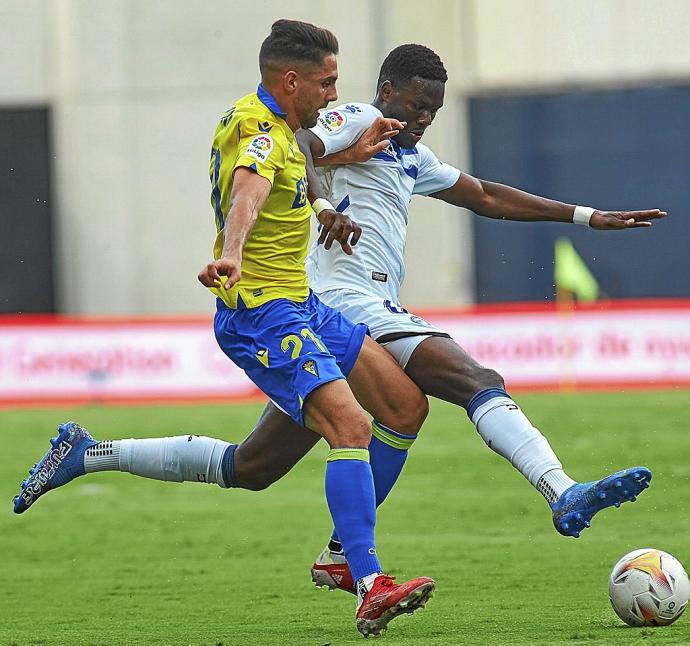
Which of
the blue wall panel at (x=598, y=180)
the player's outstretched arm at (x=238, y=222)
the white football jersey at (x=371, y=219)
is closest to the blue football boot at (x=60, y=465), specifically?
the white football jersey at (x=371, y=219)

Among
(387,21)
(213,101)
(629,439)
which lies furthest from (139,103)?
(629,439)

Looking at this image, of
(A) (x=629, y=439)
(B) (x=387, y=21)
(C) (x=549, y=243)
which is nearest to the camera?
(A) (x=629, y=439)

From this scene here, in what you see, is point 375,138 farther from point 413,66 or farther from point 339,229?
point 339,229

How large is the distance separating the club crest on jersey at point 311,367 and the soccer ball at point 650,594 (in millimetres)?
1381

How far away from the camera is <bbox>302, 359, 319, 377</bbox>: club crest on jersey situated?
557cm

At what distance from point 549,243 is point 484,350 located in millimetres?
8464

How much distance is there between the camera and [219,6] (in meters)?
25.3

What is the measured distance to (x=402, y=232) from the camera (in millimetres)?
6785

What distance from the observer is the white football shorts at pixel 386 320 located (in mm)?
6359

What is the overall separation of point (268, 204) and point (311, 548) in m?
3.53

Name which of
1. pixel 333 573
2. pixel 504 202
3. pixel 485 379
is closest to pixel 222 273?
pixel 485 379

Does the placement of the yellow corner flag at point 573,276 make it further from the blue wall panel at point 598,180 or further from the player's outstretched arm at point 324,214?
the player's outstretched arm at point 324,214

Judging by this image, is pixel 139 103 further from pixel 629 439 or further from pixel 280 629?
pixel 280 629

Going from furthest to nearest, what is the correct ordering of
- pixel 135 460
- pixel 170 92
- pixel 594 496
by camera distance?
pixel 170 92
pixel 135 460
pixel 594 496
